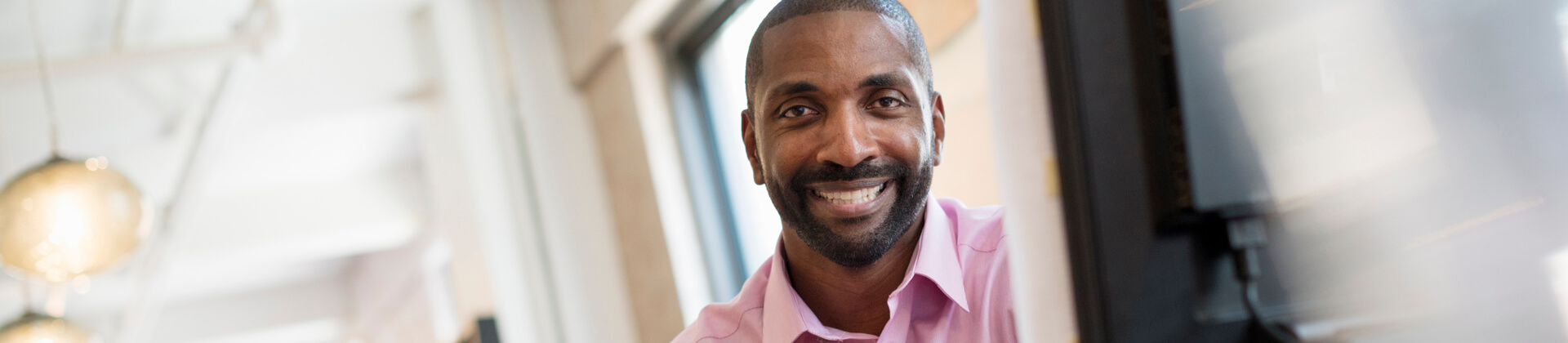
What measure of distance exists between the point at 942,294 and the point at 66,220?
7.43ft

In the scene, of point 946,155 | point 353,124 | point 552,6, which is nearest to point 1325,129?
point 946,155

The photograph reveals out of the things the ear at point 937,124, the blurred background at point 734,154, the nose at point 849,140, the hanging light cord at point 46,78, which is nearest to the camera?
the blurred background at point 734,154

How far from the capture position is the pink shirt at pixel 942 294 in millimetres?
1125

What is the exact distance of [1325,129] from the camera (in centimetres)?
67

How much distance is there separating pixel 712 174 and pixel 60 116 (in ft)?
14.5

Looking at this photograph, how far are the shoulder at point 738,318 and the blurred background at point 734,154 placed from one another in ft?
1.07

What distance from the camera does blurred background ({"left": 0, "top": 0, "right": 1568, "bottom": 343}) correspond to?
66 centimetres

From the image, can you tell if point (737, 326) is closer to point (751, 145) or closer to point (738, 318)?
point (738, 318)

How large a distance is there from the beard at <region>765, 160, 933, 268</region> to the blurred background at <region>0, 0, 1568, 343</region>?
243 millimetres

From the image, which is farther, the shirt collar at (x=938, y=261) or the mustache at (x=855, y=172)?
the shirt collar at (x=938, y=261)

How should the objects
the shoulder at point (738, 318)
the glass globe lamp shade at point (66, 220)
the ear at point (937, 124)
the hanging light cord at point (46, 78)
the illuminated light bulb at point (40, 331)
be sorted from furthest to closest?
the illuminated light bulb at point (40, 331) → the hanging light cord at point (46, 78) → the glass globe lamp shade at point (66, 220) → the shoulder at point (738, 318) → the ear at point (937, 124)

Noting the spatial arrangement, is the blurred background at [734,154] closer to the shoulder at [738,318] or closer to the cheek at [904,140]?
the cheek at [904,140]

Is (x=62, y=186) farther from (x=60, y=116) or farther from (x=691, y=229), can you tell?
(x=60, y=116)

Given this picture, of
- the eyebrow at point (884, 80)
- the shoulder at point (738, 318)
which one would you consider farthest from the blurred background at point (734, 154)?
the shoulder at point (738, 318)
